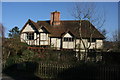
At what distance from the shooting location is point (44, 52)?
18375mm

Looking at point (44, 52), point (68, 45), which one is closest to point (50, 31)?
point (68, 45)

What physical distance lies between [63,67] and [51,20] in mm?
27176

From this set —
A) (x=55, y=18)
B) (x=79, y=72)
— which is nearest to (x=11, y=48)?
(x=79, y=72)

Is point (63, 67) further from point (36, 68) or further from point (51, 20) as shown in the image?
point (51, 20)

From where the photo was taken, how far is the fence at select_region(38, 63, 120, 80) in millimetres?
10148

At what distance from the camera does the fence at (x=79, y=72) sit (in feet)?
33.3

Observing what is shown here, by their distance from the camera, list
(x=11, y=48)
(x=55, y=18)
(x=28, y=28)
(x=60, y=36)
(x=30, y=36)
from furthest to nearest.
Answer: (x=55, y=18) < (x=30, y=36) < (x=28, y=28) < (x=60, y=36) < (x=11, y=48)

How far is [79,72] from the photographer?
426 inches

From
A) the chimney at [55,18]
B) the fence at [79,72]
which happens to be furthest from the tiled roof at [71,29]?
the fence at [79,72]

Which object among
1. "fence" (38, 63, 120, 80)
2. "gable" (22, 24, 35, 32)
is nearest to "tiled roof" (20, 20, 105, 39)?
"gable" (22, 24, 35, 32)

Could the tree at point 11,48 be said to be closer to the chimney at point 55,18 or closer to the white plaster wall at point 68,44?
the white plaster wall at point 68,44

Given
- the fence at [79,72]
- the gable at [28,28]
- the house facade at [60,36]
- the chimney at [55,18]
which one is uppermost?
the chimney at [55,18]

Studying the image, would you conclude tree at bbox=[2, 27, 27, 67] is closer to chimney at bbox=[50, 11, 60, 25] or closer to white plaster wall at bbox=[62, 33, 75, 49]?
white plaster wall at bbox=[62, 33, 75, 49]

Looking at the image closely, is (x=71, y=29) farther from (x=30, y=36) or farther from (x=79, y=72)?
(x=79, y=72)
